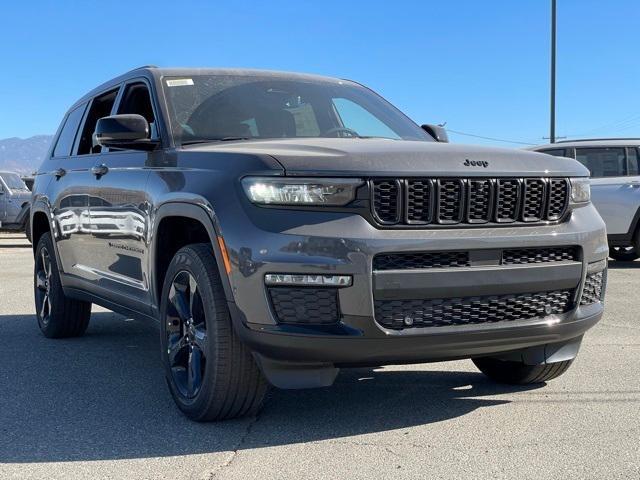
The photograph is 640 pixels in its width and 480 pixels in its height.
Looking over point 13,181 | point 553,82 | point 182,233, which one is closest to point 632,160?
point 182,233

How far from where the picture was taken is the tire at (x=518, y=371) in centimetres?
434

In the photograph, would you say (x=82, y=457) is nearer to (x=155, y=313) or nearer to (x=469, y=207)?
(x=155, y=313)

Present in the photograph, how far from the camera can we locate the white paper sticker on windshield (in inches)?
187

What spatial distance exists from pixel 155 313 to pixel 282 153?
1.38 meters

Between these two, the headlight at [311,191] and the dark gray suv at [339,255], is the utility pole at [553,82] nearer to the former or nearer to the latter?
the dark gray suv at [339,255]

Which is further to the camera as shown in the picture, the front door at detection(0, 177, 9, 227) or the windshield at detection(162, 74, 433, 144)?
the front door at detection(0, 177, 9, 227)

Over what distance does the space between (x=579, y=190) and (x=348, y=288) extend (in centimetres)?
142

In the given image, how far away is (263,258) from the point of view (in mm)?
3277

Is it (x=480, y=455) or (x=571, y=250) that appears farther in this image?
(x=571, y=250)

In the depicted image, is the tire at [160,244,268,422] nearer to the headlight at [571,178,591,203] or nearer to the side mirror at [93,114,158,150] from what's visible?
the side mirror at [93,114,158,150]

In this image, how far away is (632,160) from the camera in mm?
11500

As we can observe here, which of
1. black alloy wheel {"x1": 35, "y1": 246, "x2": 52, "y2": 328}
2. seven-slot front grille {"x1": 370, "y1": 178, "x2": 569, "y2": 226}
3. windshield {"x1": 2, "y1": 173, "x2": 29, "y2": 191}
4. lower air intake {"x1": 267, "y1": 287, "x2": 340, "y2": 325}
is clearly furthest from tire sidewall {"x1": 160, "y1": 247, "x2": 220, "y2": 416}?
windshield {"x1": 2, "y1": 173, "x2": 29, "y2": 191}

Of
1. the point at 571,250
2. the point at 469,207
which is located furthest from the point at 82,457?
the point at 571,250

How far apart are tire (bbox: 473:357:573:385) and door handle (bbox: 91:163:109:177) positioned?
2605 mm
